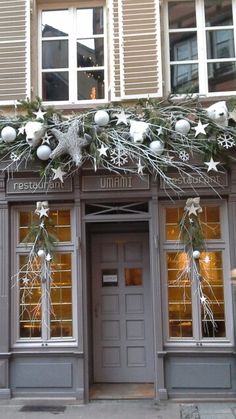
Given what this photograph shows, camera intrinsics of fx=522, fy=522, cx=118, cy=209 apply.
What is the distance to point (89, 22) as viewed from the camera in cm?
871

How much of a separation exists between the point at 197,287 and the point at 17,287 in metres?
2.76

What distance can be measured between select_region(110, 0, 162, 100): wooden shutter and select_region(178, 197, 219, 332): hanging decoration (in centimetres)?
189

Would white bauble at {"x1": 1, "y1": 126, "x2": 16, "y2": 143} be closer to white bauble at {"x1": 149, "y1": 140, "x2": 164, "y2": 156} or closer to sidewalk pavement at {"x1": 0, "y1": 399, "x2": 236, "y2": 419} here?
white bauble at {"x1": 149, "y1": 140, "x2": 164, "y2": 156}

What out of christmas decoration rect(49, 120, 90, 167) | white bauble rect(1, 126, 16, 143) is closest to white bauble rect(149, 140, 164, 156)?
christmas decoration rect(49, 120, 90, 167)

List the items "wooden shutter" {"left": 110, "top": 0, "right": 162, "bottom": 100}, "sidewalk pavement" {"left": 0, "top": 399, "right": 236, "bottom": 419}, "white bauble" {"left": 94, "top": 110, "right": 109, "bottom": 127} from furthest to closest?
"wooden shutter" {"left": 110, "top": 0, "right": 162, "bottom": 100} < "white bauble" {"left": 94, "top": 110, "right": 109, "bottom": 127} < "sidewalk pavement" {"left": 0, "top": 399, "right": 236, "bottom": 419}

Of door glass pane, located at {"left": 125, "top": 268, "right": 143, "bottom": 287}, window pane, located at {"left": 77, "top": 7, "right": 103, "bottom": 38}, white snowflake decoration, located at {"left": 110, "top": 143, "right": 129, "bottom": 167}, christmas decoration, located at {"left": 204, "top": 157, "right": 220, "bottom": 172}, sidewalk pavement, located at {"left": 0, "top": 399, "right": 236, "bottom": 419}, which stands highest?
window pane, located at {"left": 77, "top": 7, "right": 103, "bottom": 38}

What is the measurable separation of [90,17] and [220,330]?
5.49m

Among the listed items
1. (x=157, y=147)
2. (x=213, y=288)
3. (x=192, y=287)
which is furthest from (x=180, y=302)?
(x=157, y=147)

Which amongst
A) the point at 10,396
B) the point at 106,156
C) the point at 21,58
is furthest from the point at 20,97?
the point at 10,396

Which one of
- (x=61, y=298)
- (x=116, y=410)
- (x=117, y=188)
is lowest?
(x=116, y=410)

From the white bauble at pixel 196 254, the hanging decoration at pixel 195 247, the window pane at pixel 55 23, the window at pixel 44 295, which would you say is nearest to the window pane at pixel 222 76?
the hanging decoration at pixel 195 247

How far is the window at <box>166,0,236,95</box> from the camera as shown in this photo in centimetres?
839

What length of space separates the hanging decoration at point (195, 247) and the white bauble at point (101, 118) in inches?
67.7

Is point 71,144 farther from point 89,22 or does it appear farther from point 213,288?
point 213,288
